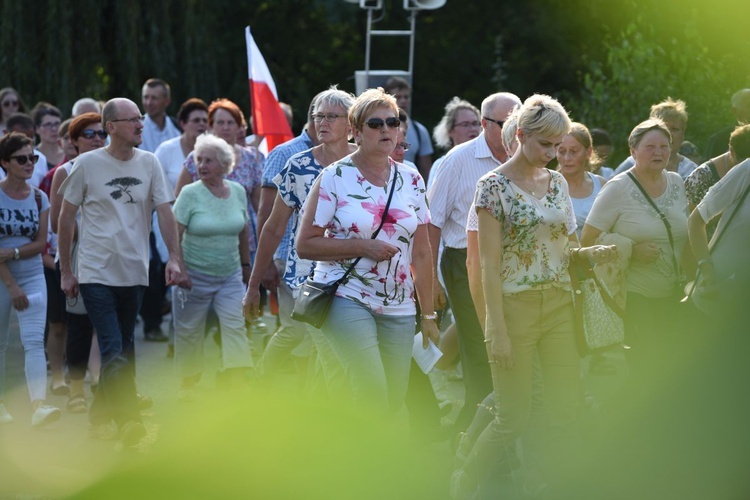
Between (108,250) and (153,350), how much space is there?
3809 millimetres

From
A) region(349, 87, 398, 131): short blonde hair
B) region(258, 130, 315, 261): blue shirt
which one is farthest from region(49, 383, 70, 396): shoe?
region(349, 87, 398, 131): short blonde hair

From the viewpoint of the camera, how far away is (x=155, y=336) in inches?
479

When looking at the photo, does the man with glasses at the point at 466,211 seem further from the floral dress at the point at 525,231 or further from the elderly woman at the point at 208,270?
the elderly woman at the point at 208,270

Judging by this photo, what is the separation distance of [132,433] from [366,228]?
2.53 m

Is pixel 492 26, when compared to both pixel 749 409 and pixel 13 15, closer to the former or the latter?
pixel 13 15

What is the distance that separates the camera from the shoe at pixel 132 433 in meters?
7.39

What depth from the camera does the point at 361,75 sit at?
13570 millimetres

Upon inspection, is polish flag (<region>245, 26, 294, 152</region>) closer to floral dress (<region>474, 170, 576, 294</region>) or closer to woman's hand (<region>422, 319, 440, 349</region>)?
woman's hand (<region>422, 319, 440, 349</region>)

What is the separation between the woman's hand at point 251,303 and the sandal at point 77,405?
2.32m

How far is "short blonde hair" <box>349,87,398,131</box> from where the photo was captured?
573cm

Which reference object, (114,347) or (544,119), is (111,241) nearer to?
(114,347)

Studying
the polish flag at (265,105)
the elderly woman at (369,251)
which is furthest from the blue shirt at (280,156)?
the polish flag at (265,105)

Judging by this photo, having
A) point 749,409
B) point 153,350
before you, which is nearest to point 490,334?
point 749,409

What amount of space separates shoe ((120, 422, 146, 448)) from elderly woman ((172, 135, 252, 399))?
5.33 feet
